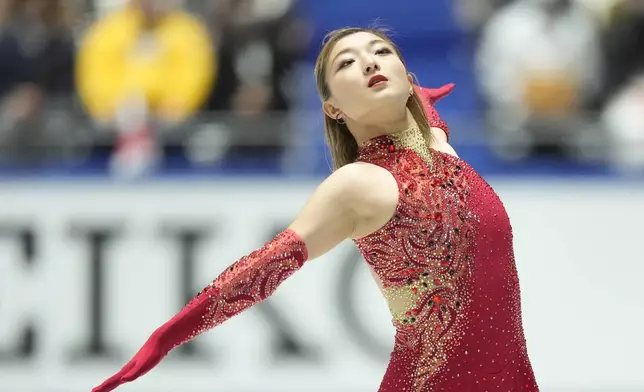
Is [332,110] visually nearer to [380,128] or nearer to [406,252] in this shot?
[380,128]

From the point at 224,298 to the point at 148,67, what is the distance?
3.75 m

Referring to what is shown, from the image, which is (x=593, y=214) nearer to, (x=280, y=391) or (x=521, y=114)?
(x=521, y=114)

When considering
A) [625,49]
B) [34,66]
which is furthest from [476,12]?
[34,66]

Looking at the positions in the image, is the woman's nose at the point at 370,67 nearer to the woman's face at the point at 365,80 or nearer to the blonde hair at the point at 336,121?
the woman's face at the point at 365,80

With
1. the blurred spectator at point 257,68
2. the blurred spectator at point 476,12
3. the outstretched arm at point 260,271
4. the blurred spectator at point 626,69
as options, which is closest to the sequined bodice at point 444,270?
the outstretched arm at point 260,271

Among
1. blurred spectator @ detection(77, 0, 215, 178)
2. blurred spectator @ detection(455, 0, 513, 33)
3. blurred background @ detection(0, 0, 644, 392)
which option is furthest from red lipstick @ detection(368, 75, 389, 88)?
blurred spectator @ detection(455, 0, 513, 33)

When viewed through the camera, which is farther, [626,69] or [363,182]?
[626,69]

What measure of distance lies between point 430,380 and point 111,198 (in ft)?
11.3

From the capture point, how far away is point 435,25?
706 cm

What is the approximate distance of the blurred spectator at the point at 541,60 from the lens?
21.1 ft

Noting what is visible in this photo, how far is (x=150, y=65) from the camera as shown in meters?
6.53

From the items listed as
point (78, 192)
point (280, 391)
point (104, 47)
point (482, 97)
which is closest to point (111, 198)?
point (78, 192)

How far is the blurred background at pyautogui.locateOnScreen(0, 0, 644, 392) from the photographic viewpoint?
6.03 meters

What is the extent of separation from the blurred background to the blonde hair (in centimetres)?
272
